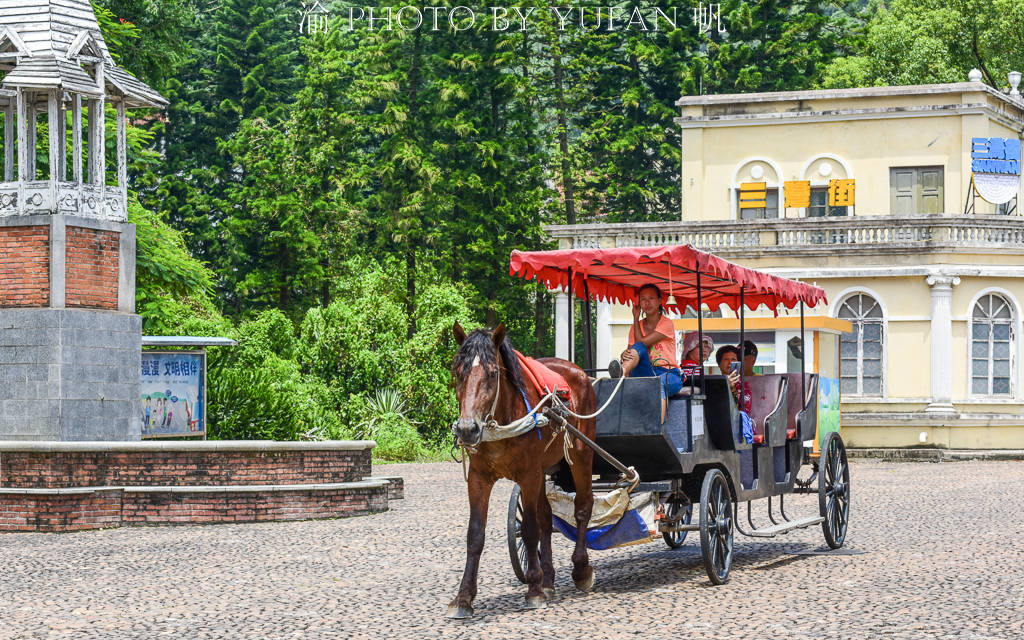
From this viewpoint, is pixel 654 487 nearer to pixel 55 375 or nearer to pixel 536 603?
pixel 536 603

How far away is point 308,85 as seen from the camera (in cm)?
5062

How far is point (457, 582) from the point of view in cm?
1187

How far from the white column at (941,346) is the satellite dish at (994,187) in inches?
206

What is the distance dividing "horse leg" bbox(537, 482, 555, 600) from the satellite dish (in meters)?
28.1

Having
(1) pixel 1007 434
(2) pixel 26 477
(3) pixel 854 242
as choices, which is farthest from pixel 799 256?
(2) pixel 26 477

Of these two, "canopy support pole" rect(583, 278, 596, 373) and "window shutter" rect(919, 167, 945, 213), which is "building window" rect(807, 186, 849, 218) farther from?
"canopy support pole" rect(583, 278, 596, 373)

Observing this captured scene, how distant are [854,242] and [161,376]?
704 inches

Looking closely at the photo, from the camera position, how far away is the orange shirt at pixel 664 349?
11992 mm

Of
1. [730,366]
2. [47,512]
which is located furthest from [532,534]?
[47,512]

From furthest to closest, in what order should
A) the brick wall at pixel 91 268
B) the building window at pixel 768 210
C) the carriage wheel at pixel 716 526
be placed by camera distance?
the building window at pixel 768 210 → the brick wall at pixel 91 268 → the carriage wheel at pixel 716 526

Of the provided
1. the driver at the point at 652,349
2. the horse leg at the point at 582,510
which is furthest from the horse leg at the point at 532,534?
the driver at the point at 652,349

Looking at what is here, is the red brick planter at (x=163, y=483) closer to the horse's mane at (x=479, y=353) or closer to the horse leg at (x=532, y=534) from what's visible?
the horse leg at (x=532, y=534)

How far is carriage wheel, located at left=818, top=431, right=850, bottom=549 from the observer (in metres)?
13.9

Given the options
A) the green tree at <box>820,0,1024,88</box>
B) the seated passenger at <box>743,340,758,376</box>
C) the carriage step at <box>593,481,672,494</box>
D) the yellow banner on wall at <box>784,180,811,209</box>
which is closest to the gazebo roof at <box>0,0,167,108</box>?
the seated passenger at <box>743,340,758,376</box>
